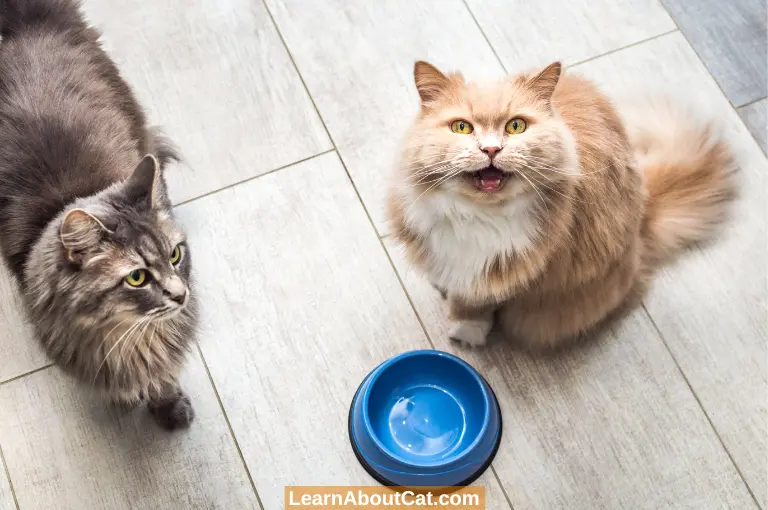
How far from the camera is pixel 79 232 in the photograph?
1206 mm

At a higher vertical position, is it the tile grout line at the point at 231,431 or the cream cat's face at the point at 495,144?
the cream cat's face at the point at 495,144

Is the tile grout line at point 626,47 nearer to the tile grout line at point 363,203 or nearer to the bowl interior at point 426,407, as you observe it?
the tile grout line at point 363,203

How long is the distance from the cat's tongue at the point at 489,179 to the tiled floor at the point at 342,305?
2.13 ft

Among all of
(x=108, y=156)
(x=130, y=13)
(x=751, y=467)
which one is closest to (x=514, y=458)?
(x=751, y=467)

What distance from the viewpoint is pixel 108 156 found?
1.53 m

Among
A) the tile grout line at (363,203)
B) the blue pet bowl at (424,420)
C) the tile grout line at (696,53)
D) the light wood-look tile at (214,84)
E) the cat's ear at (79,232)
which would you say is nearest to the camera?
the cat's ear at (79,232)

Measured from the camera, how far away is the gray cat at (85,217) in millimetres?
1280

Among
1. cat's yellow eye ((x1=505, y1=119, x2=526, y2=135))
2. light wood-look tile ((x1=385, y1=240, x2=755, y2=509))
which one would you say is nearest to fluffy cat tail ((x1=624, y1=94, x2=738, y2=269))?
light wood-look tile ((x1=385, y1=240, x2=755, y2=509))

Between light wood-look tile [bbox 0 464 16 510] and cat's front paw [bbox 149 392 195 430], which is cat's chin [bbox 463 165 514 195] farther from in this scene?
light wood-look tile [bbox 0 464 16 510]

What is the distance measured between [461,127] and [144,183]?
1.93 ft

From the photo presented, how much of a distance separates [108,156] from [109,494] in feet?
2.64

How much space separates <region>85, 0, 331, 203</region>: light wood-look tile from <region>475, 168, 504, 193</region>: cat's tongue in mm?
826

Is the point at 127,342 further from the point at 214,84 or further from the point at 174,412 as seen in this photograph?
the point at 214,84

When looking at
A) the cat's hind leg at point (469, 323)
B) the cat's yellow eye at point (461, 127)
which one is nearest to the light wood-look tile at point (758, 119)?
the cat's hind leg at point (469, 323)
